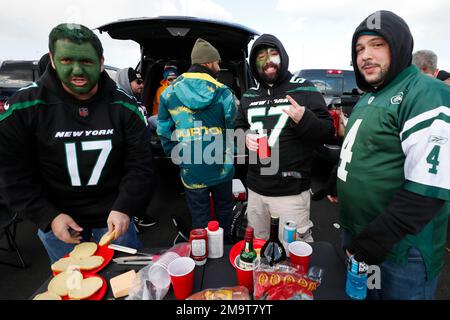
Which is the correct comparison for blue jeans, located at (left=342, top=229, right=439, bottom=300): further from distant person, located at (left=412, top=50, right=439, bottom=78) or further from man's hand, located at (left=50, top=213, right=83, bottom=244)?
distant person, located at (left=412, top=50, right=439, bottom=78)

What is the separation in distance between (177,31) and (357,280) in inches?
130

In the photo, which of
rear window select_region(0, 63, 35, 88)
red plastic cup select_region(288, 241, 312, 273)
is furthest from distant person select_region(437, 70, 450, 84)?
rear window select_region(0, 63, 35, 88)

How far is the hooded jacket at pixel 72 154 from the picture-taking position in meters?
1.37

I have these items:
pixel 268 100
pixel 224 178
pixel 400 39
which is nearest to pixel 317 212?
pixel 224 178

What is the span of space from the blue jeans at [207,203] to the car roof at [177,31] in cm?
211

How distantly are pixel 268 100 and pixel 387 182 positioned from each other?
3.68 ft

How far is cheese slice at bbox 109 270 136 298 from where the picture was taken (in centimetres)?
102

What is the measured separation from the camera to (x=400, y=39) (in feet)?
3.74

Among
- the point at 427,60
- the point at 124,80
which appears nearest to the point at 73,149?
the point at 124,80

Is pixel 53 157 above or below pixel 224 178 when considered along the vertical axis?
above

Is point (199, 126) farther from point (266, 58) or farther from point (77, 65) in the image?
point (77, 65)

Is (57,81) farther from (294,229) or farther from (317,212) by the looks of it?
(317,212)

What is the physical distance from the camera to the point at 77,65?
1.29m

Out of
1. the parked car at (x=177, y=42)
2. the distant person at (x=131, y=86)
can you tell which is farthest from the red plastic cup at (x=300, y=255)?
the parked car at (x=177, y=42)
